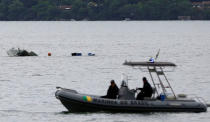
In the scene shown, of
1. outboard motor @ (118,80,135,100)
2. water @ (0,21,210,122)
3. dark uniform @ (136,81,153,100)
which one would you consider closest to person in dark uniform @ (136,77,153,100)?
dark uniform @ (136,81,153,100)

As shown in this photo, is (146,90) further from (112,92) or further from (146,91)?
(112,92)

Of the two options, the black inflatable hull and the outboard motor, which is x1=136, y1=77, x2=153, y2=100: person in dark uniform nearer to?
the black inflatable hull

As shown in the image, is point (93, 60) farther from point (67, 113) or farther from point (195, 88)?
point (67, 113)

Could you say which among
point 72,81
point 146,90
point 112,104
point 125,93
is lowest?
point 72,81

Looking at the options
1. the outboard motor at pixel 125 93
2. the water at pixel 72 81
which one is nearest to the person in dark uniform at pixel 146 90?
the outboard motor at pixel 125 93

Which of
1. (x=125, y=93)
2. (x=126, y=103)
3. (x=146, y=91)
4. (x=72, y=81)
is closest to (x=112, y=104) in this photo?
(x=126, y=103)

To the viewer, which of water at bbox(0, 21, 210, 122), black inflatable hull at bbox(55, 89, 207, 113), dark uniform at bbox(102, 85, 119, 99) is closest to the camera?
black inflatable hull at bbox(55, 89, 207, 113)

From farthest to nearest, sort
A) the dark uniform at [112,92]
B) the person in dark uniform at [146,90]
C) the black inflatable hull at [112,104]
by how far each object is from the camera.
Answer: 1. the dark uniform at [112,92]
2. the person in dark uniform at [146,90]
3. the black inflatable hull at [112,104]

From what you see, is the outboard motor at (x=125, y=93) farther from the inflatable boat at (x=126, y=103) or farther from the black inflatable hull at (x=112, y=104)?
the black inflatable hull at (x=112, y=104)

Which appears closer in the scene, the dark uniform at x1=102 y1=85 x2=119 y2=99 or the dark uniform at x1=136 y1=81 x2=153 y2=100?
the dark uniform at x1=136 y1=81 x2=153 y2=100

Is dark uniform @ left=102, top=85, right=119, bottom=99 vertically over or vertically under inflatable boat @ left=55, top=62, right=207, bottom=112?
over

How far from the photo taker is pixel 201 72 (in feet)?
202

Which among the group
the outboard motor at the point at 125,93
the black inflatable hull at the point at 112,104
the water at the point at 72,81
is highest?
the outboard motor at the point at 125,93

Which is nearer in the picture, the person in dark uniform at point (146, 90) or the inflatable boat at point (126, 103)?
the inflatable boat at point (126, 103)
